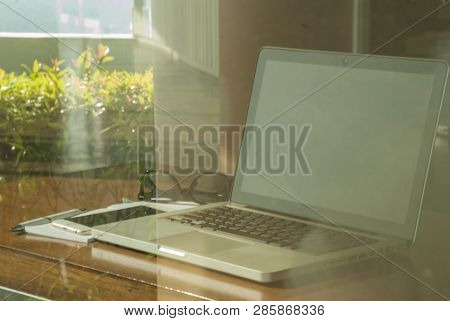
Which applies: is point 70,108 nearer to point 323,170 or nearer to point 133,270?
point 133,270

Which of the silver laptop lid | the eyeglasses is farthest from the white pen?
the silver laptop lid

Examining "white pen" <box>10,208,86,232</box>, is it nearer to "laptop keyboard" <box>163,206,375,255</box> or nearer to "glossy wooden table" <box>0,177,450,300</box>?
"glossy wooden table" <box>0,177,450,300</box>

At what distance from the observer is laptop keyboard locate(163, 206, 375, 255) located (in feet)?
2.40

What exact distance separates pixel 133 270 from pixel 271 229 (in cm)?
18

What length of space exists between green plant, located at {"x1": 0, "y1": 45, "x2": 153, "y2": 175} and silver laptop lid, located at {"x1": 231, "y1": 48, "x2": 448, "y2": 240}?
0.56 feet

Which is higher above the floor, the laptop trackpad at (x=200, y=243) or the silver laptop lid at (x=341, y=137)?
Result: the silver laptop lid at (x=341, y=137)

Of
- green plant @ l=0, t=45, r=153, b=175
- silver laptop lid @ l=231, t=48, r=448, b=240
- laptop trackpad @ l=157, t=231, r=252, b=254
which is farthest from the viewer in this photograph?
green plant @ l=0, t=45, r=153, b=175

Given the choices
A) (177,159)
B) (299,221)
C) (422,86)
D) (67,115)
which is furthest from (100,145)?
(422,86)

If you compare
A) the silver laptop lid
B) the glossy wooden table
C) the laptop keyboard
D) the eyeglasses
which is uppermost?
the silver laptop lid

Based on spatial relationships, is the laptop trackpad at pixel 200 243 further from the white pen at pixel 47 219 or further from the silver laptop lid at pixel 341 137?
the white pen at pixel 47 219

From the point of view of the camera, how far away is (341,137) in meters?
0.73

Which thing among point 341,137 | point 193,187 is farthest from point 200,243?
point 341,137

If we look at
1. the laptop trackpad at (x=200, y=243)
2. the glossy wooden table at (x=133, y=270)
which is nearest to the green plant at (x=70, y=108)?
the glossy wooden table at (x=133, y=270)

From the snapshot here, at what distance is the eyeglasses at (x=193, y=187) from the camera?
81cm
